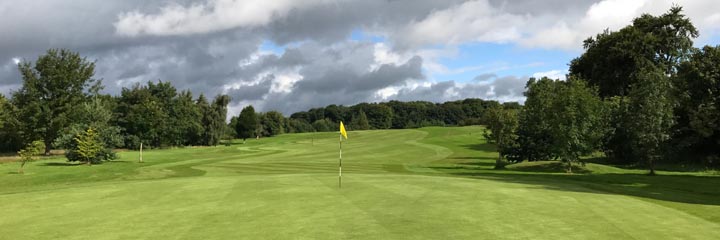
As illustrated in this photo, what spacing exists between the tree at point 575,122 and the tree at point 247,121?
96590mm

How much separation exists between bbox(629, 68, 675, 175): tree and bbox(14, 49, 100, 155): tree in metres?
66.4

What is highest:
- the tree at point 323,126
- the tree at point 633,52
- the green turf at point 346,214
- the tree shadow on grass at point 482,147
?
the tree at point 633,52

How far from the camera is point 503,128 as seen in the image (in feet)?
138

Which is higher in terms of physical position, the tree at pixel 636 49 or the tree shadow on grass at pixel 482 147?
the tree at pixel 636 49

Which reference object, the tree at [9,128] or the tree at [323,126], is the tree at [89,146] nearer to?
the tree at [9,128]

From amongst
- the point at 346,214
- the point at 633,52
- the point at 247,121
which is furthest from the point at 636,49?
the point at 247,121

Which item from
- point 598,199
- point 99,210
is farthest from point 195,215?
point 598,199

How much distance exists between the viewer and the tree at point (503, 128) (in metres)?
41.9

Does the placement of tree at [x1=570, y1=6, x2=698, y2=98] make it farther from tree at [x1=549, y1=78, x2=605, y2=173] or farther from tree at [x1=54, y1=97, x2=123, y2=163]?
tree at [x1=54, y1=97, x2=123, y2=163]

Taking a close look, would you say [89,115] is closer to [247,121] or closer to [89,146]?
[89,146]

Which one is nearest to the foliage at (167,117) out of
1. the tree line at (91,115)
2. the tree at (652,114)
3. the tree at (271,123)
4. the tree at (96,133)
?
the tree line at (91,115)

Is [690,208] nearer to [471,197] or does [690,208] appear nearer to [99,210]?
[471,197]

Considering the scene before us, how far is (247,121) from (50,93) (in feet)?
195

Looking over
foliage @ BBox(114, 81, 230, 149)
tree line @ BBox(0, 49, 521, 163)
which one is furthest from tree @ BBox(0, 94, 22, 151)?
foliage @ BBox(114, 81, 230, 149)
